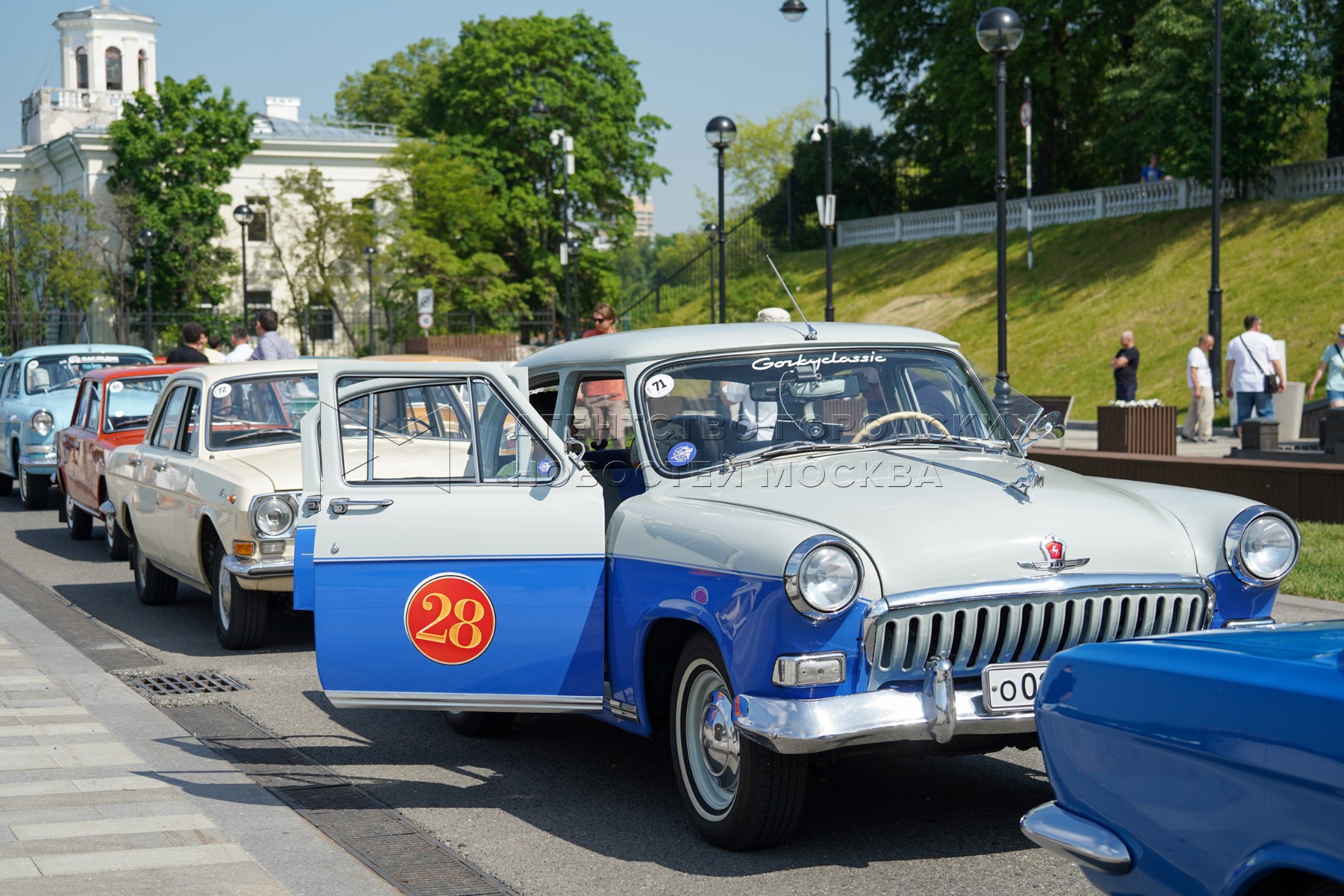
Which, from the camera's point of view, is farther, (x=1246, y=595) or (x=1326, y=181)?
(x=1326, y=181)

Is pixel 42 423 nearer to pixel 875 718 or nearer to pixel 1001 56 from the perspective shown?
pixel 1001 56

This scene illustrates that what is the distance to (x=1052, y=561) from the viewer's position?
200 inches

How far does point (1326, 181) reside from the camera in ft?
121

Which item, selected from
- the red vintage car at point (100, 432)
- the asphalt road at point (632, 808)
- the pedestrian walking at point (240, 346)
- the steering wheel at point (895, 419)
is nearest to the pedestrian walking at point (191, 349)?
the pedestrian walking at point (240, 346)

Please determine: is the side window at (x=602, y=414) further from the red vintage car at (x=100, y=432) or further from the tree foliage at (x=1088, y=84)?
the tree foliage at (x=1088, y=84)

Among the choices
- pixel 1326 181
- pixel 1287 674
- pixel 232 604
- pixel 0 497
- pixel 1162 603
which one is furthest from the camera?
pixel 1326 181

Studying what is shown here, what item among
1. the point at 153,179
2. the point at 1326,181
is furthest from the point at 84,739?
the point at 153,179

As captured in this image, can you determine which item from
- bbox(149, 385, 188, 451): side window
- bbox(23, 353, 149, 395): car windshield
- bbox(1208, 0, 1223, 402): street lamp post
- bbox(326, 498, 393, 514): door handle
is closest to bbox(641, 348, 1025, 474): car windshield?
bbox(326, 498, 393, 514): door handle

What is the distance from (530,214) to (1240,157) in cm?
3233

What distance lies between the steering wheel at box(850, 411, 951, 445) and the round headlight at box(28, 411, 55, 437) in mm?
14519

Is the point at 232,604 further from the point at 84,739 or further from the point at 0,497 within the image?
the point at 0,497

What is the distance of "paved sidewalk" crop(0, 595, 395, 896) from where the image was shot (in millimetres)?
5055

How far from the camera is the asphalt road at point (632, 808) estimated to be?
5.07 m

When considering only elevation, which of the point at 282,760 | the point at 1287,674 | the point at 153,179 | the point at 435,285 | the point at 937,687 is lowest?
the point at 282,760
